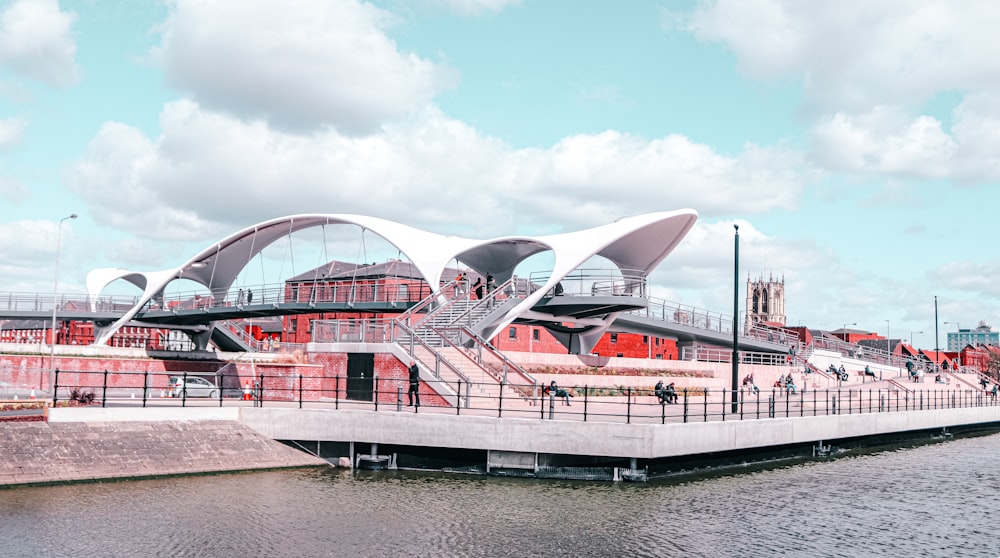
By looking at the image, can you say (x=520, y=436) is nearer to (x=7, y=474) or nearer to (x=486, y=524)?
(x=486, y=524)

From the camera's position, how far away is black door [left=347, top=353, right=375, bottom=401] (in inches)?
1299

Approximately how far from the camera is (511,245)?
45906mm

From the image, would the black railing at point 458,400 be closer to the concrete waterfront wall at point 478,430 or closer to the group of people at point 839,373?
the concrete waterfront wall at point 478,430

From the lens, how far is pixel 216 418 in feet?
82.3

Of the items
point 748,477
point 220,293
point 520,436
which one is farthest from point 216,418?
point 220,293

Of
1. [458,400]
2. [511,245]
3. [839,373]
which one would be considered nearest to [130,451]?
[458,400]

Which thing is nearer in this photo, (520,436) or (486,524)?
(486,524)

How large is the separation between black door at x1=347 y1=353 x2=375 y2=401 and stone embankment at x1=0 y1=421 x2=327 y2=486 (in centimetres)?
718

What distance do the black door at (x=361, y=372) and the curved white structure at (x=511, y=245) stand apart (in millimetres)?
8071

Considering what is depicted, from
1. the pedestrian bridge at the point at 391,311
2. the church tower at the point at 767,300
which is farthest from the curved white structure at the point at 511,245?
the church tower at the point at 767,300

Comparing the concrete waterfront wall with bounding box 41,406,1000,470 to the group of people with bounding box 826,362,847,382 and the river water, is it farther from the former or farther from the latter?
the group of people with bounding box 826,362,847,382

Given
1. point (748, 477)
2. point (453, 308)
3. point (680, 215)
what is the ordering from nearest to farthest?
point (748, 477), point (453, 308), point (680, 215)

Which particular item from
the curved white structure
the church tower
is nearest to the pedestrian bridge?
the curved white structure

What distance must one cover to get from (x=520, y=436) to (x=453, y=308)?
1603 centimetres
